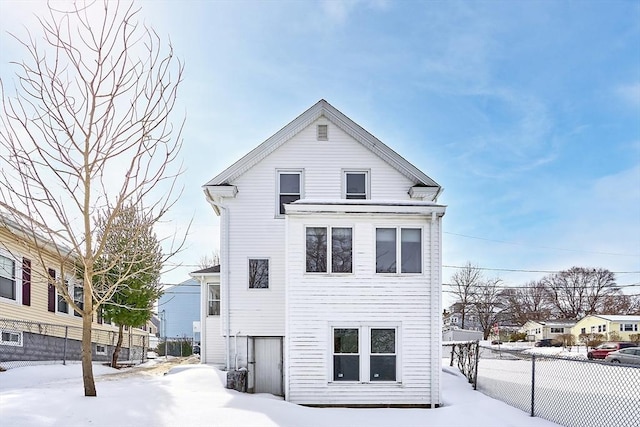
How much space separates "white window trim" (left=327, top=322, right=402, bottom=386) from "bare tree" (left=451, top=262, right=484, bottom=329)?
163ft

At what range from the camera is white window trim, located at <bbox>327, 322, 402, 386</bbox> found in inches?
445

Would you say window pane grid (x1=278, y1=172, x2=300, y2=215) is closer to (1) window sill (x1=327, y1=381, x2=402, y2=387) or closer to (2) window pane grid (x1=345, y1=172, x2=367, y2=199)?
(2) window pane grid (x1=345, y1=172, x2=367, y2=199)

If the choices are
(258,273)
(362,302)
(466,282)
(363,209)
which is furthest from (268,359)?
Answer: (466,282)

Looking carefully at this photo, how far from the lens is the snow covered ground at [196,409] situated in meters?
6.44

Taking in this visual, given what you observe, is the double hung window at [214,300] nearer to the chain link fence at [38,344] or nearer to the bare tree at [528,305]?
the chain link fence at [38,344]

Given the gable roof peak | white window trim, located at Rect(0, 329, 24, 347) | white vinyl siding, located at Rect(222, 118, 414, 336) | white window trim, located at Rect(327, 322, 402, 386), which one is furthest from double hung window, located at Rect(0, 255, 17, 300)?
white window trim, located at Rect(327, 322, 402, 386)

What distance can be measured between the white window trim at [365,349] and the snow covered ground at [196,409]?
29.6 inches

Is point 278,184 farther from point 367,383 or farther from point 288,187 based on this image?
point 367,383

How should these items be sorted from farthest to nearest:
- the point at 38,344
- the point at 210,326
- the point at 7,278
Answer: the point at 210,326
the point at 38,344
the point at 7,278

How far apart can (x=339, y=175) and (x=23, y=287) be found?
11.1m

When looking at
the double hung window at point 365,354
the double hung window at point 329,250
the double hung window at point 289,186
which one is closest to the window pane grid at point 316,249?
the double hung window at point 329,250

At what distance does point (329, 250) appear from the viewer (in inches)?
459

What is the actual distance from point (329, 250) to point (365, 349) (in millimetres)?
2525

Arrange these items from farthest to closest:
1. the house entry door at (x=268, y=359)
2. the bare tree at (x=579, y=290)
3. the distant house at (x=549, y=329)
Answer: the bare tree at (x=579, y=290) → the distant house at (x=549, y=329) → the house entry door at (x=268, y=359)
